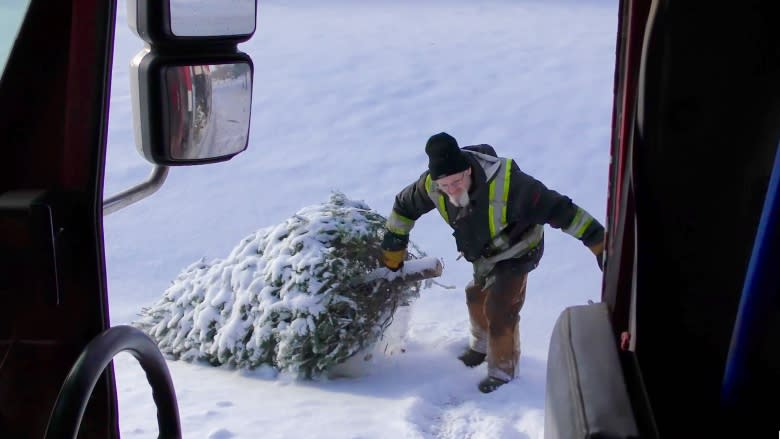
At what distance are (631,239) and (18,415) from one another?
3.31 ft

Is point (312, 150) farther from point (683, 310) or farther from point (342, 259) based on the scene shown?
point (683, 310)

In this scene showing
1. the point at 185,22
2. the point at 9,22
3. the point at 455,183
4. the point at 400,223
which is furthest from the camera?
the point at 400,223

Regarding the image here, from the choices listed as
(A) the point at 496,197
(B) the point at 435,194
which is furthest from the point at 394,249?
(A) the point at 496,197

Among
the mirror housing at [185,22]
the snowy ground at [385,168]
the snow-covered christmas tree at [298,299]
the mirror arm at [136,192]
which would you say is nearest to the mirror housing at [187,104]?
the mirror housing at [185,22]

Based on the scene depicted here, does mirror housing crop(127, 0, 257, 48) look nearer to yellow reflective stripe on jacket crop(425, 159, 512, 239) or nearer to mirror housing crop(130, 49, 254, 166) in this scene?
mirror housing crop(130, 49, 254, 166)

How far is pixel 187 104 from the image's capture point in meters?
1.25

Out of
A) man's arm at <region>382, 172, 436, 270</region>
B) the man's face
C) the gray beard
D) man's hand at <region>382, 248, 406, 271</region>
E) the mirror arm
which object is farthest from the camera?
man's hand at <region>382, 248, 406, 271</region>

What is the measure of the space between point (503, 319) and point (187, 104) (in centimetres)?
361

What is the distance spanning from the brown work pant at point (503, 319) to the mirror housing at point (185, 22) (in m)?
3.45

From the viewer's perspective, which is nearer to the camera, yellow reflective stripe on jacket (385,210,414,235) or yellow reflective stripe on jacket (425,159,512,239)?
yellow reflective stripe on jacket (425,159,512,239)

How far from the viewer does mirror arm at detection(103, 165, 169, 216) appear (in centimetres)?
157

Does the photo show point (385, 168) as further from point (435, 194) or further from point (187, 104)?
point (187, 104)

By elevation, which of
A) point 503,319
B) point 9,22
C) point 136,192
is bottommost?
point 503,319

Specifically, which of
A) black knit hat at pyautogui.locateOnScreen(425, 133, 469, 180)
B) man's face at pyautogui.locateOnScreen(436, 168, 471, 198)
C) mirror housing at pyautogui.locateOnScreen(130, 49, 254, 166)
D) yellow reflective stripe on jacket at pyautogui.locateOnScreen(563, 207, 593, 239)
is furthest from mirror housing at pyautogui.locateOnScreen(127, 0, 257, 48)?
yellow reflective stripe on jacket at pyautogui.locateOnScreen(563, 207, 593, 239)
